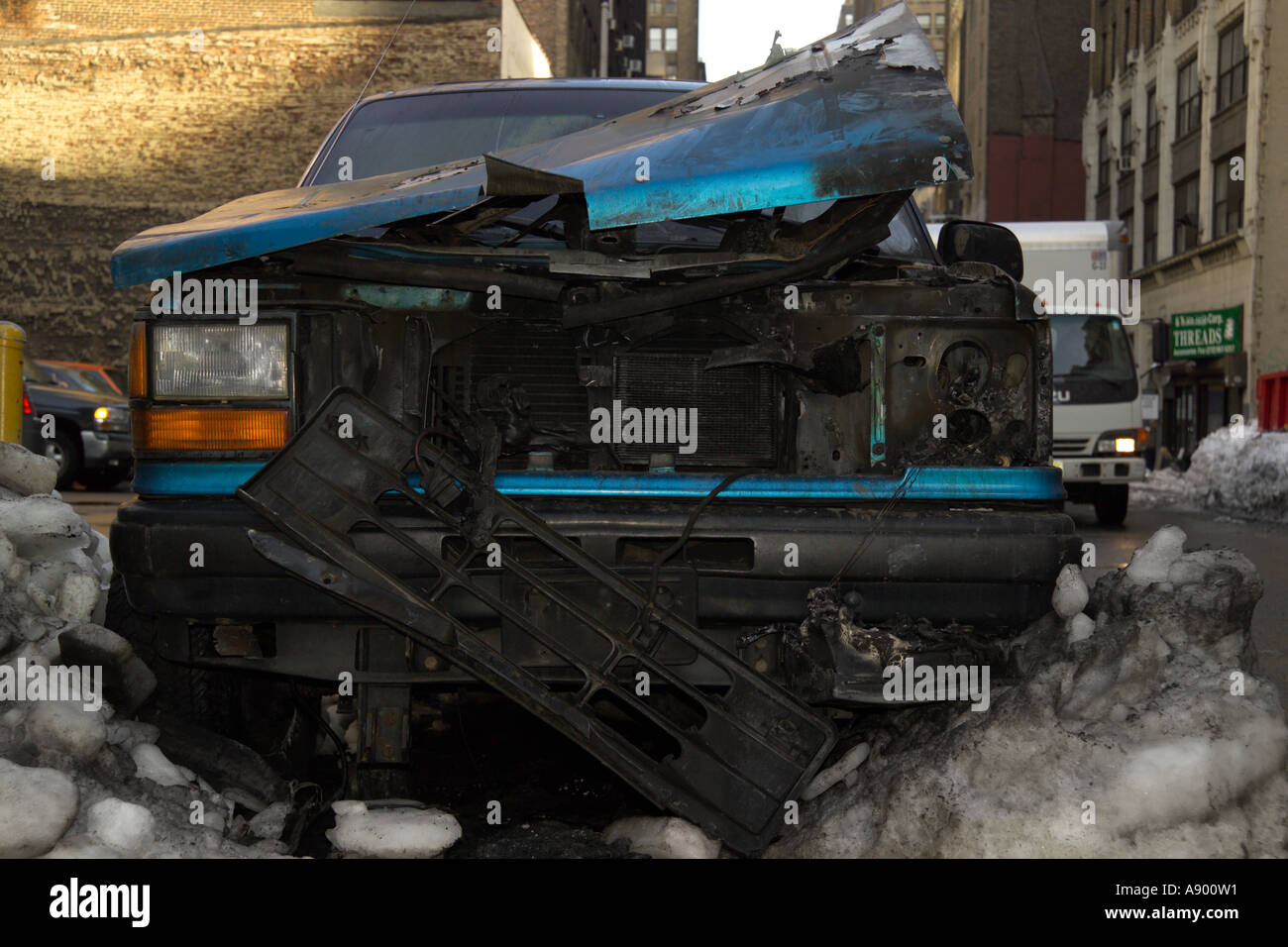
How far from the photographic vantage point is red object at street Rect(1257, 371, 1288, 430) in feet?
49.4

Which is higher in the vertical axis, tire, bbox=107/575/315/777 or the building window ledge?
the building window ledge

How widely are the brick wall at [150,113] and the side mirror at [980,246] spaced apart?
26557 millimetres

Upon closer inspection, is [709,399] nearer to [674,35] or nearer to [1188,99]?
[1188,99]

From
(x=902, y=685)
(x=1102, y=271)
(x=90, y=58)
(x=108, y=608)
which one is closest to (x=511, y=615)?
(x=902, y=685)

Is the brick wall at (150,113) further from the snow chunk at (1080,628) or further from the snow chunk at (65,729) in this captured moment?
the snow chunk at (1080,628)

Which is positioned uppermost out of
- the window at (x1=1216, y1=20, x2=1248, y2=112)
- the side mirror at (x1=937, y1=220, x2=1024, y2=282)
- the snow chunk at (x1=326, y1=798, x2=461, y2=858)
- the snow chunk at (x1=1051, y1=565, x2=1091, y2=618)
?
the window at (x1=1216, y1=20, x2=1248, y2=112)

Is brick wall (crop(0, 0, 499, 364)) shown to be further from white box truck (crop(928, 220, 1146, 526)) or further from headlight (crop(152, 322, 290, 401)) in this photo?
headlight (crop(152, 322, 290, 401))

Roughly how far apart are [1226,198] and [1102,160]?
11.7 m

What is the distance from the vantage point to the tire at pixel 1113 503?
524 inches

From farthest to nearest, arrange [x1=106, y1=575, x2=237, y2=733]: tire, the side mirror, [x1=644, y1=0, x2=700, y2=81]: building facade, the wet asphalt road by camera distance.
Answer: [x1=644, y1=0, x2=700, y2=81]: building facade < the wet asphalt road < the side mirror < [x1=106, y1=575, x2=237, y2=733]: tire

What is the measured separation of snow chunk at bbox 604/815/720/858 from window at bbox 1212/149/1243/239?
27.8m

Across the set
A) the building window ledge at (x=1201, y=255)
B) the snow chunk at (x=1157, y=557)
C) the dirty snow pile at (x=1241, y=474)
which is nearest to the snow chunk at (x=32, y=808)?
the snow chunk at (x=1157, y=557)

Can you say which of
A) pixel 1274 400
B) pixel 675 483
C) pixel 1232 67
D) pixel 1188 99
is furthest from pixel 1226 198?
pixel 675 483

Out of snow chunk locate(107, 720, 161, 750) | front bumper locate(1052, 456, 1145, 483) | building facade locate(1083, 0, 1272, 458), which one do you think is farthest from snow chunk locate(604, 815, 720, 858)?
building facade locate(1083, 0, 1272, 458)
